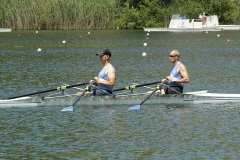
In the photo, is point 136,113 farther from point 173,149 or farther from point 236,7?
point 236,7

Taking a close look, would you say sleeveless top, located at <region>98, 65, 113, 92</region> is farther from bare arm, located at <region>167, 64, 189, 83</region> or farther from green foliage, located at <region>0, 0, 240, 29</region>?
green foliage, located at <region>0, 0, 240, 29</region>

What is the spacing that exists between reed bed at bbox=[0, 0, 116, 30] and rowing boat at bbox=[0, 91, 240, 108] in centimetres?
5079

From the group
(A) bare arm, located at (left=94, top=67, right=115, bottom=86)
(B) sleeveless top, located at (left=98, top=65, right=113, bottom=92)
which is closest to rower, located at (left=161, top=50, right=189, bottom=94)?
(A) bare arm, located at (left=94, top=67, right=115, bottom=86)

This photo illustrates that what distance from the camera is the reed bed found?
71562mm

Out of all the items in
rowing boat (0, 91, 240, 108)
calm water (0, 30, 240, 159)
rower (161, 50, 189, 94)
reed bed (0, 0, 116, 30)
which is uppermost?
reed bed (0, 0, 116, 30)

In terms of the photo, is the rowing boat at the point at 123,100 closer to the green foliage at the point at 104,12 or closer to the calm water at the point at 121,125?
the calm water at the point at 121,125

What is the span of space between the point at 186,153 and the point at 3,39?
48.9 meters

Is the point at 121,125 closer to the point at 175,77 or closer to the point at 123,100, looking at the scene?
the point at 123,100

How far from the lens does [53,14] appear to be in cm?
7312

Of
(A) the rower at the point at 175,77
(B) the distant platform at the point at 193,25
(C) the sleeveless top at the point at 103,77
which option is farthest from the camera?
(B) the distant platform at the point at 193,25

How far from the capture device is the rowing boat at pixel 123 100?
20469 millimetres

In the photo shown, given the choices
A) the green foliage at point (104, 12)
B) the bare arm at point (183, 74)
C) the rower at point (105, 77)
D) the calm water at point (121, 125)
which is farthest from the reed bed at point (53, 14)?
the bare arm at point (183, 74)

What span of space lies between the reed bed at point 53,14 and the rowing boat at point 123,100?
2000 inches

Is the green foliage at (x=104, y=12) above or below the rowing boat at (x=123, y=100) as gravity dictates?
above
